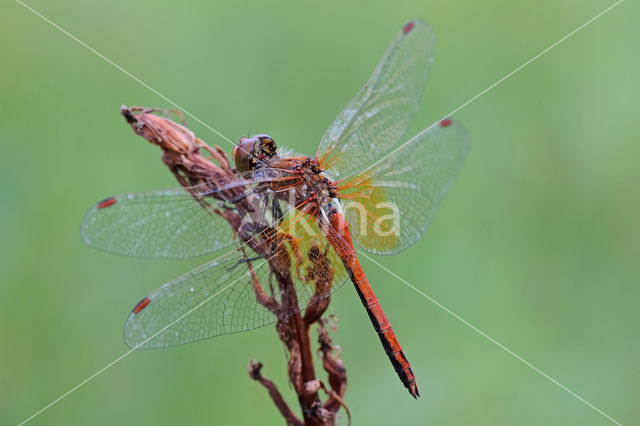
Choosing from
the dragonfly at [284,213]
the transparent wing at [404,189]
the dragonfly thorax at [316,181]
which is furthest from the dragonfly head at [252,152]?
the transparent wing at [404,189]

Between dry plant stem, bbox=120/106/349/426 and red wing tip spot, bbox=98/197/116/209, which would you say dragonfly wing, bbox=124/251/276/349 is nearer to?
dry plant stem, bbox=120/106/349/426

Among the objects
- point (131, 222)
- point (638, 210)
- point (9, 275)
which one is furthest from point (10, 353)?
point (638, 210)

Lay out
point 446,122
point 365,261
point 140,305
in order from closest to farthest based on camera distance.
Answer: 1. point 140,305
2. point 446,122
3. point 365,261

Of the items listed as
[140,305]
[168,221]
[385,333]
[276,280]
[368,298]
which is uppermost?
[168,221]

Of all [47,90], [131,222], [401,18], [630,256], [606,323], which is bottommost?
[606,323]

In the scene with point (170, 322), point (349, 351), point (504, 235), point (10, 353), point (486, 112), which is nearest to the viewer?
point (170, 322)

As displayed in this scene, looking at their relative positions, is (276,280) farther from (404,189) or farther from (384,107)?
(384,107)

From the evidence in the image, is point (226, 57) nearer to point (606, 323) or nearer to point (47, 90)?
point (47, 90)

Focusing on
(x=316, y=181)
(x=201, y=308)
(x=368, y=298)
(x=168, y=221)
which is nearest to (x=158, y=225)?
(x=168, y=221)
